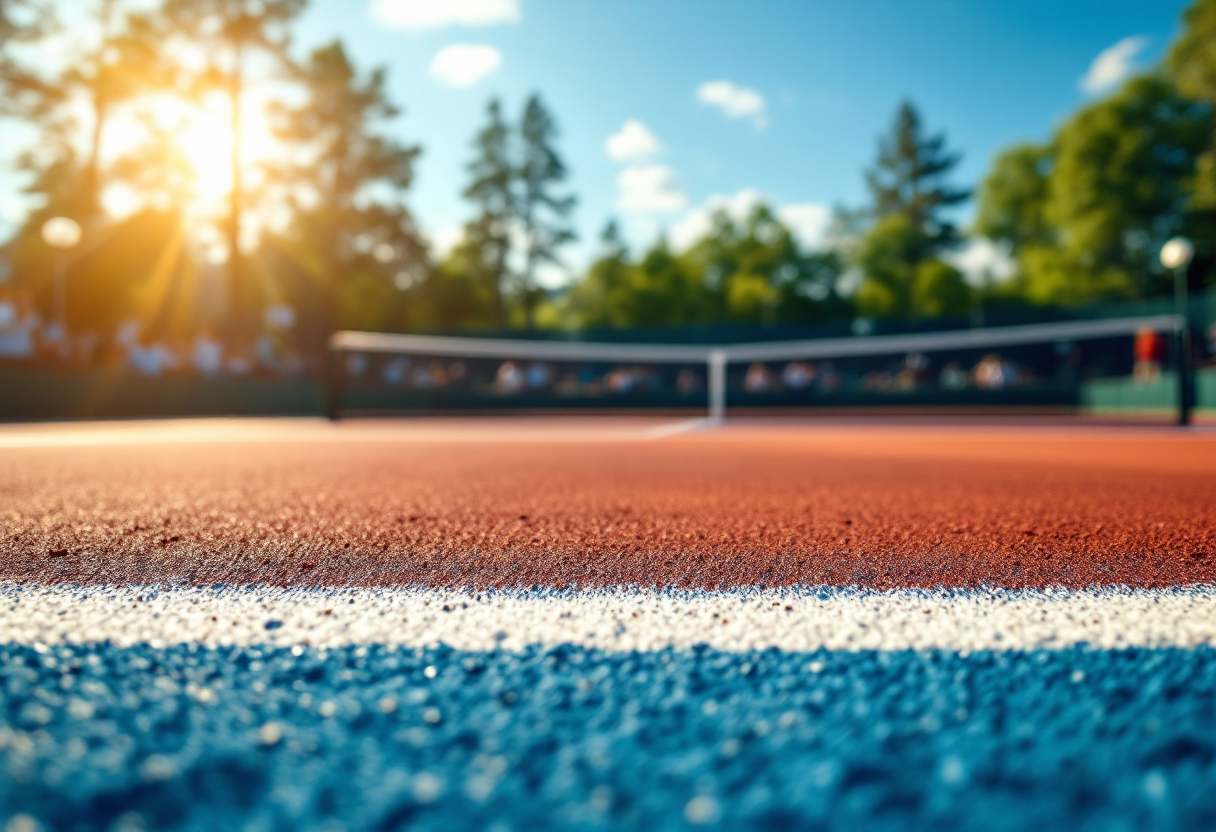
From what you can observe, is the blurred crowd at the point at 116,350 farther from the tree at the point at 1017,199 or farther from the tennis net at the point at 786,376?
the tree at the point at 1017,199

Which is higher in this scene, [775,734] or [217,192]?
[217,192]

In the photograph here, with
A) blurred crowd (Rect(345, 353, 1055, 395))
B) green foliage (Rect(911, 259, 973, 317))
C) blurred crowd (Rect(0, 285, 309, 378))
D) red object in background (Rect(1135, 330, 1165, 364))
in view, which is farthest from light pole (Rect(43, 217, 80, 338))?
green foliage (Rect(911, 259, 973, 317))

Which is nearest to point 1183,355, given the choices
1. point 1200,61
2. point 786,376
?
point 786,376

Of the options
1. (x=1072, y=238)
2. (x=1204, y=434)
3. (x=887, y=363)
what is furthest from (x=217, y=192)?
(x=1072, y=238)

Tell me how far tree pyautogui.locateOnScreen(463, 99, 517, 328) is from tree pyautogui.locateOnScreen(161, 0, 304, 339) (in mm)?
17560

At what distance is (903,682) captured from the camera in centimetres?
78

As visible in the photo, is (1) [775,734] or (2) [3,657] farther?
(2) [3,657]

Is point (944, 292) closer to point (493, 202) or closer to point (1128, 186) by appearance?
point (1128, 186)

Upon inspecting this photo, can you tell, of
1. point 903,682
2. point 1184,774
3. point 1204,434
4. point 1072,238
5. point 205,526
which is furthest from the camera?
point 1072,238

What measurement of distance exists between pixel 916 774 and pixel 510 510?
1697 mm

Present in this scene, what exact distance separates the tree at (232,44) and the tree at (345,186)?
9.11 meters

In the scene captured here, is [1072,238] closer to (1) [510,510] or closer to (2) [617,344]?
(2) [617,344]

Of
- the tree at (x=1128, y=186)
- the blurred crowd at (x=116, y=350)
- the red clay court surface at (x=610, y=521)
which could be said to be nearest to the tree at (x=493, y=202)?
the blurred crowd at (x=116, y=350)

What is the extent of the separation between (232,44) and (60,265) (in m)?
6.29
